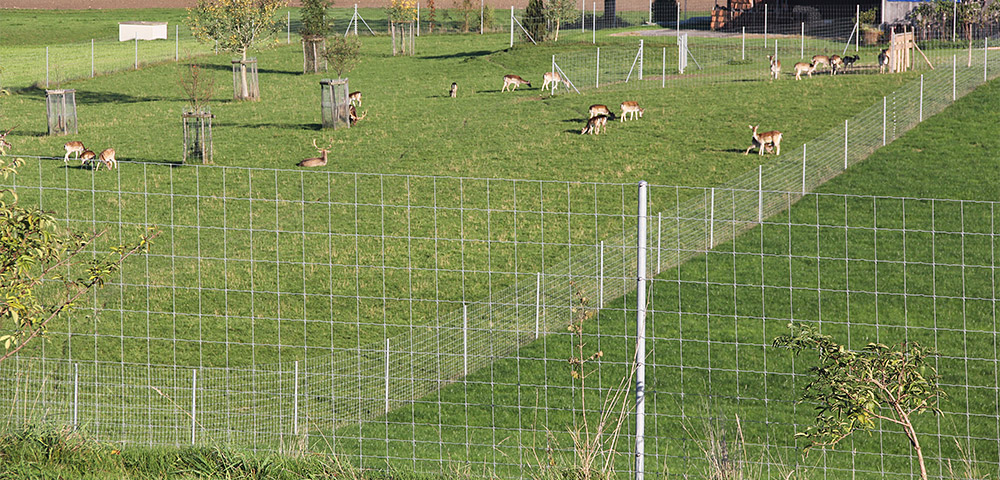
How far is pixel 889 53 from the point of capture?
128ft

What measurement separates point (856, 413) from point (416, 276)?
14.7m

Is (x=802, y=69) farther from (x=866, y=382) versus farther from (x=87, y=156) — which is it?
(x=866, y=382)

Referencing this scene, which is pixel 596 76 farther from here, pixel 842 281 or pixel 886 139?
pixel 842 281

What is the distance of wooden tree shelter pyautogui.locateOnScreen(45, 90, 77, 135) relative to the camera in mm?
34656

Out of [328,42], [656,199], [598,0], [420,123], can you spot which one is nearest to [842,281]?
[656,199]

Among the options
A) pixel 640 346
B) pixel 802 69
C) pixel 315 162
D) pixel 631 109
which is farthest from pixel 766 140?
pixel 640 346

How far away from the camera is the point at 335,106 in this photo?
1342 inches

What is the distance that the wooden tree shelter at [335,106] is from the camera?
111 ft

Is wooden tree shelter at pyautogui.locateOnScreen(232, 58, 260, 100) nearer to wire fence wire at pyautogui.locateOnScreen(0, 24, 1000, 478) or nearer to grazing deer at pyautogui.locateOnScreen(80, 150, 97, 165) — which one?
wire fence wire at pyautogui.locateOnScreen(0, 24, 1000, 478)

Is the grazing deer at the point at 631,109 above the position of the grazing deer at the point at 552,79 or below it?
below

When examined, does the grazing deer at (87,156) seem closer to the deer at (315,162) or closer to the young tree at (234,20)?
the deer at (315,162)

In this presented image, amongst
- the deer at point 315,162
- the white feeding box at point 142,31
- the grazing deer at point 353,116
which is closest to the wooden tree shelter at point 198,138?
the deer at point 315,162

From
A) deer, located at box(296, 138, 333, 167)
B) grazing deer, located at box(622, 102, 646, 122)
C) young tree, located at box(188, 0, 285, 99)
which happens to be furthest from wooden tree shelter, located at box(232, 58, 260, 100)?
grazing deer, located at box(622, 102, 646, 122)

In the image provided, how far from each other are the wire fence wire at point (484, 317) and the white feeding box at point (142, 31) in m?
44.7
